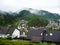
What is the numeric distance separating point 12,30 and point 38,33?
A: 11.0m

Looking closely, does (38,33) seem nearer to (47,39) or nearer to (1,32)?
(47,39)

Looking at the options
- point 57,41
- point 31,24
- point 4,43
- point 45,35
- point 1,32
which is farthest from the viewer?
point 31,24

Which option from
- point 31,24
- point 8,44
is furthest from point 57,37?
point 31,24

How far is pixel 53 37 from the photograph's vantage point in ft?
154

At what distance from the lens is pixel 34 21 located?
108 m

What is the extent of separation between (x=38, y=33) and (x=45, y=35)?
236cm

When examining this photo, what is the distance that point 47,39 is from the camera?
4581 cm

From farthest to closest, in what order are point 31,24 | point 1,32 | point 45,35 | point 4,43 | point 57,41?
point 31,24
point 1,32
point 45,35
point 57,41
point 4,43

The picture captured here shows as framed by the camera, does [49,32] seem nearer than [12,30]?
Yes

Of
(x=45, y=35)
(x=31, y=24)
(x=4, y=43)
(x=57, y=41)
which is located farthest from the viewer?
(x=31, y=24)

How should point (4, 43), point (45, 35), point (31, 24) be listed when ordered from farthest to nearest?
point (31, 24) < point (45, 35) < point (4, 43)

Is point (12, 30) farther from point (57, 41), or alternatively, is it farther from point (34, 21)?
point (34, 21)

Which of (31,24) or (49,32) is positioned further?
(31,24)

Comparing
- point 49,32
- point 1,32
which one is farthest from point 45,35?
point 1,32
